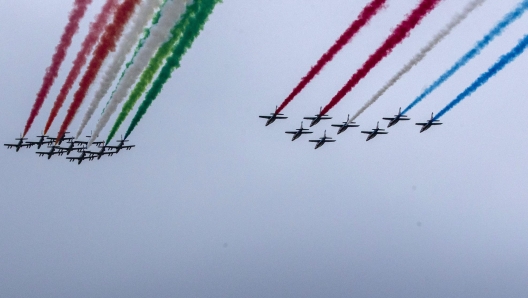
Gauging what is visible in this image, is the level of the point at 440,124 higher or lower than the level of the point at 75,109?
higher

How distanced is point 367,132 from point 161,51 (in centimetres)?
1767

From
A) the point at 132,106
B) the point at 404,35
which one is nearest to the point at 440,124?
the point at 404,35

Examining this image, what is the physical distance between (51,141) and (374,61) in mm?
26712

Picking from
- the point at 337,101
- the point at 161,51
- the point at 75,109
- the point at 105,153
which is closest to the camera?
the point at 161,51

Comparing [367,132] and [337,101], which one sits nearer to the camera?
[337,101]

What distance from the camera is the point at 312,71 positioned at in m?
32.2

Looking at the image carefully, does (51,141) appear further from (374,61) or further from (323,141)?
(374,61)

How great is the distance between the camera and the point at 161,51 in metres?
31.6

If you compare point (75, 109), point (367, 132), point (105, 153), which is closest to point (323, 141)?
point (367, 132)

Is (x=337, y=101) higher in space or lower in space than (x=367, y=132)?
lower

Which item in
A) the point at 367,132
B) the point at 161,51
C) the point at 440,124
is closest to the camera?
the point at 161,51

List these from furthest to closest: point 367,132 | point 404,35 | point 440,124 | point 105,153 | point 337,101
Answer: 1. point 105,153
2. point 367,132
3. point 440,124
4. point 337,101
5. point 404,35

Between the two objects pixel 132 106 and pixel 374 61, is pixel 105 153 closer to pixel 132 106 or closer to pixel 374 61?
pixel 132 106

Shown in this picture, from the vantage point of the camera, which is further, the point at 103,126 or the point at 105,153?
the point at 105,153
